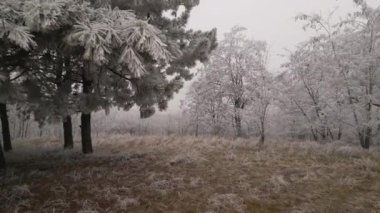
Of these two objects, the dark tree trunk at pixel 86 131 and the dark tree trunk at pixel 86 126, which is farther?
the dark tree trunk at pixel 86 131

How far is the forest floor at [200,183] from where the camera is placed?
6.03m

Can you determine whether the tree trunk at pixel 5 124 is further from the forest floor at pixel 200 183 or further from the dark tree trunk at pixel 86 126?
the dark tree trunk at pixel 86 126

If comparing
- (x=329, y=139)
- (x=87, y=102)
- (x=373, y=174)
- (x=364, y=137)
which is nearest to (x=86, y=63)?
(x=87, y=102)

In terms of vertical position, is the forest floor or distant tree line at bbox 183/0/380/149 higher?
distant tree line at bbox 183/0/380/149

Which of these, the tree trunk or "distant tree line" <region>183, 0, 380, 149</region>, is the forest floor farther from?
the tree trunk

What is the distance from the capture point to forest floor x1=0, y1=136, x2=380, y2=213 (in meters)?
6.03

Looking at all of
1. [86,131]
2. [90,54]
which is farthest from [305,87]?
[90,54]

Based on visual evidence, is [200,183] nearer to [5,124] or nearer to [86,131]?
[86,131]

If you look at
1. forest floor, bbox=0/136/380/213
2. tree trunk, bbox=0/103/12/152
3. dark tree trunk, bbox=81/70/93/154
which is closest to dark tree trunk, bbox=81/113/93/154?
dark tree trunk, bbox=81/70/93/154

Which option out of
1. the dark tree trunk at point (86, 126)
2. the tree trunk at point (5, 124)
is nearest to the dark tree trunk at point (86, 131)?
the dark tree trunk at point (86, 126)

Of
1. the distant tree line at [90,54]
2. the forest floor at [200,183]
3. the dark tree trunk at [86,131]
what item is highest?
the distant tree line at [90,54]

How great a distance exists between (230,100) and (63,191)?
1755 centimetres

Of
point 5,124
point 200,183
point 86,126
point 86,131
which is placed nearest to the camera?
point 200,183

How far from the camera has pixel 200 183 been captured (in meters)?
7.31
